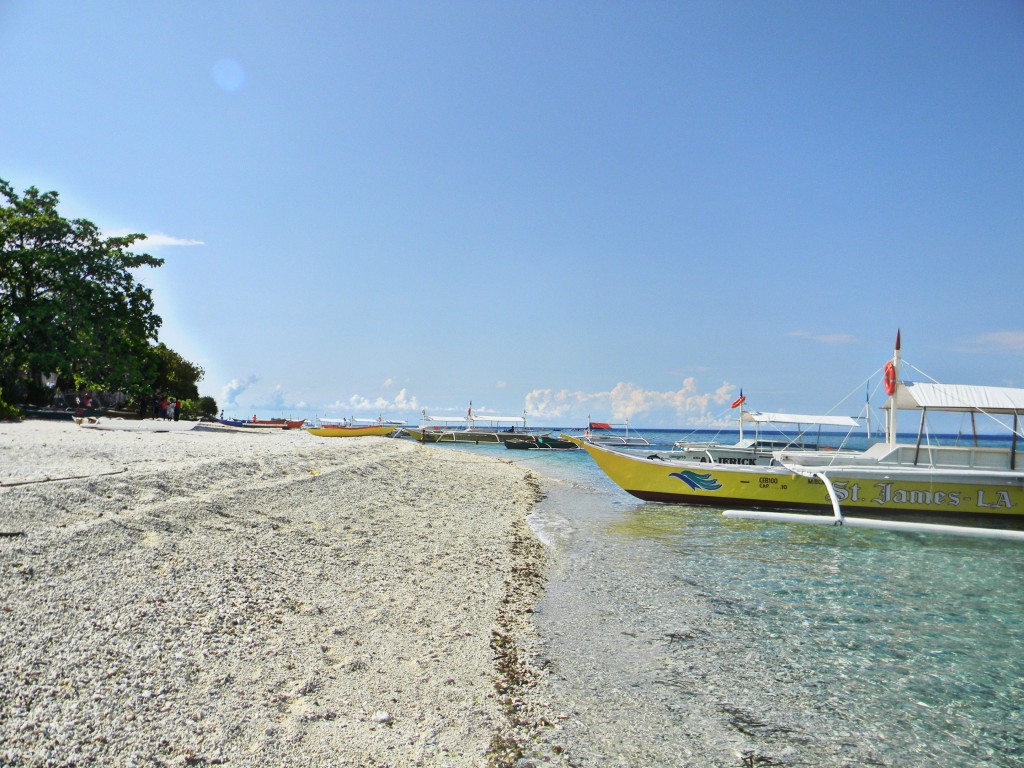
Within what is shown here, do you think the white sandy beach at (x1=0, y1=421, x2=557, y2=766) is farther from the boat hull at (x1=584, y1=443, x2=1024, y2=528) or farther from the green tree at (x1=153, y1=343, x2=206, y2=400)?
the green tree at (x1=153, y1=343, x2=206, y2=400)

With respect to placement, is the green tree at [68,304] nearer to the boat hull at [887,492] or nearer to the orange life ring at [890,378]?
the boat hull at [887,492]

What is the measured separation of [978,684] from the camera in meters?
6.13

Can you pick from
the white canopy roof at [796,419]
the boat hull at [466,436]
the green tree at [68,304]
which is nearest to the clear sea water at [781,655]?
the white canopy roof at [796,419]

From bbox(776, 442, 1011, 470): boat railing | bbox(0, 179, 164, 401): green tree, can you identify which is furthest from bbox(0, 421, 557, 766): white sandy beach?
bbox(0, 179, 164, 401): green tree

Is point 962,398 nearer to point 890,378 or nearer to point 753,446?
point 890,378

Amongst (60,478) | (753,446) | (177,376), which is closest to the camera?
(60,478)

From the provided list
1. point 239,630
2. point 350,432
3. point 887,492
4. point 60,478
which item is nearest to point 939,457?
point 887,492

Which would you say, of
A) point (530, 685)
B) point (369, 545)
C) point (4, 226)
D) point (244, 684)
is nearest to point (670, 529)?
point (369, 545)

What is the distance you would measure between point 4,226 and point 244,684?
33.9 meters

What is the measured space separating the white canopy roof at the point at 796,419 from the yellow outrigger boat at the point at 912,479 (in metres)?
11.2

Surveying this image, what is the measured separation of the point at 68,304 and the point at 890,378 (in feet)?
112

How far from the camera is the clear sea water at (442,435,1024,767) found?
4.72 metres

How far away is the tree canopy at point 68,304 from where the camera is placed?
1097 inches

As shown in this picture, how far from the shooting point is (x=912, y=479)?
1524 cm
